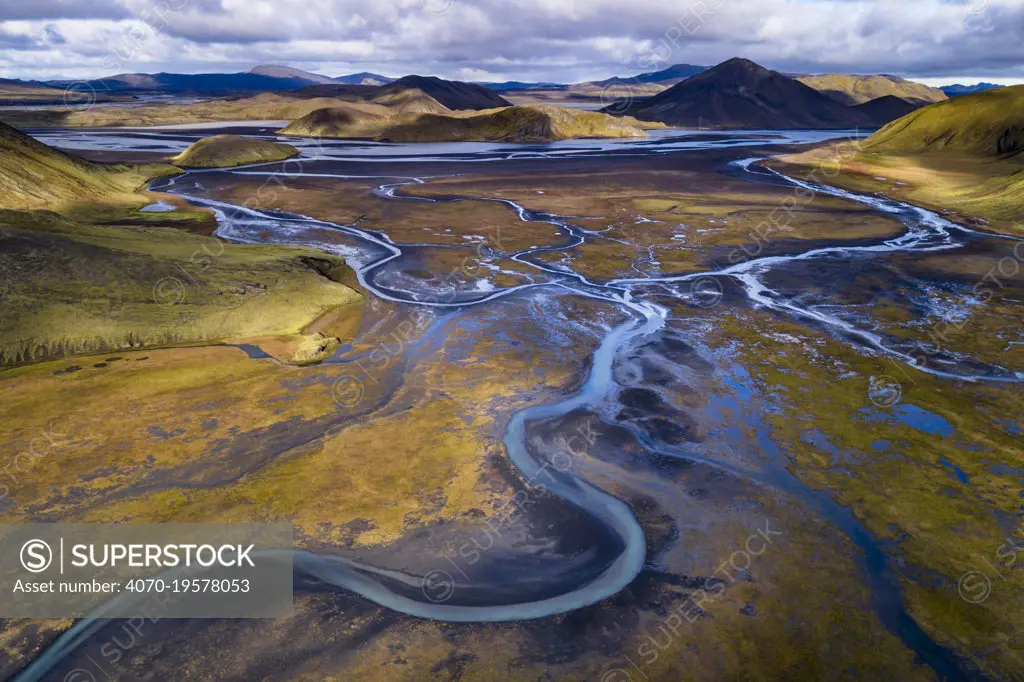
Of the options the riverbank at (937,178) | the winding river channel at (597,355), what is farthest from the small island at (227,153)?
the riverbank at (937,178)

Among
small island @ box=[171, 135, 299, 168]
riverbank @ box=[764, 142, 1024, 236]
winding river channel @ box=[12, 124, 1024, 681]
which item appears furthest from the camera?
small island @ box=[171, 135, 299, 168]

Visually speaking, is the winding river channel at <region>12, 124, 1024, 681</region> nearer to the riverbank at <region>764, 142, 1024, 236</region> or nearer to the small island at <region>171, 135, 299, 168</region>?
the riverbank at <region>764, 142, 1024, 236</region>

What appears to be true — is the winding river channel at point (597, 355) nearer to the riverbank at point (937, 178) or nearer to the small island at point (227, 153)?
the riverbank at point (937, 178)

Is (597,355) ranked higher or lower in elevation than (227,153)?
higher

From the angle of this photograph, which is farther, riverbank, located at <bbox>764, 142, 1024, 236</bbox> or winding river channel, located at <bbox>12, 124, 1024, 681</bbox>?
riverbank, located at <bbox>764, 142, 1024, 236</bbox>

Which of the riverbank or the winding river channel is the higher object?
the riverbank

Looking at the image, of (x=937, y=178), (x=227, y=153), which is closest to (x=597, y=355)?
(x=937, y=178)

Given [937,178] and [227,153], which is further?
[227,153]

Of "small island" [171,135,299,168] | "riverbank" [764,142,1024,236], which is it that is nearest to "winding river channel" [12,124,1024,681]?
"riverbank" [764,142,1024,236]

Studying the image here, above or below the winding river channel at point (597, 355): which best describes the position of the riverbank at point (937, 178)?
above

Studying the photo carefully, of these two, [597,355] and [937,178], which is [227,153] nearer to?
[597,355]
